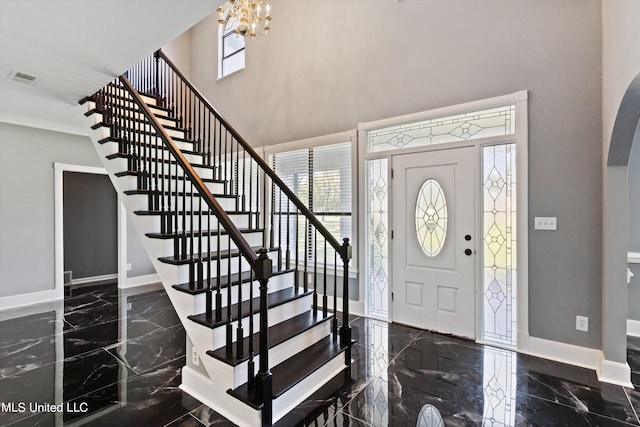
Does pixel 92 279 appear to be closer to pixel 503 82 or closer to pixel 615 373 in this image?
pixel 503 82

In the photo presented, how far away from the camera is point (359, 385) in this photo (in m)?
2.47

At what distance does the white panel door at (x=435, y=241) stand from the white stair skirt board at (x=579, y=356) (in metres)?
0.50

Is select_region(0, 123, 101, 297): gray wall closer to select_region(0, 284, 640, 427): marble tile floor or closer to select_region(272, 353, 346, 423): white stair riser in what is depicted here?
select_region(0, 284, 640, 427): marble tile floor

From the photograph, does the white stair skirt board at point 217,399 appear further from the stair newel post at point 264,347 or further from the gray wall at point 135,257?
the gray wall at point 135,257

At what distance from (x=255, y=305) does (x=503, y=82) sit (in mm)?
3161

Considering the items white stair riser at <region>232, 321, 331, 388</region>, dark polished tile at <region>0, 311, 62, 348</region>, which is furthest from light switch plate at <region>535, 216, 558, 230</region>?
dark polished tile at <region>0, 311, 62, 348</region>

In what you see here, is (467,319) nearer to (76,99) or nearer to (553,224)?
(553,224)

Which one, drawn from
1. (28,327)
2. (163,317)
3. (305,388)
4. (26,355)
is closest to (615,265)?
(305,388)

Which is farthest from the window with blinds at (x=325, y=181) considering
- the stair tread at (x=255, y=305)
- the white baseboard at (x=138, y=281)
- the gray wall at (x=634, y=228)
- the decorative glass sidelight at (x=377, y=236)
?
the white baseboard at (x=138, y=281)

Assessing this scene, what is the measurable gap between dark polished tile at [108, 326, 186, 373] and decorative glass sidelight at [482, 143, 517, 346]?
3.10 metres

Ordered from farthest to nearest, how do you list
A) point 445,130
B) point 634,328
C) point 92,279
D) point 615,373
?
point 92,279 → point 445,130 → point 634,328 → point 615,373

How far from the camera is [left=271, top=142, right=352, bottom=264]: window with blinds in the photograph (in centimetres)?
421

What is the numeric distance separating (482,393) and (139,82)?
6.07 m

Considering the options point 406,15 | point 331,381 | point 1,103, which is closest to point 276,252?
point 331,381
